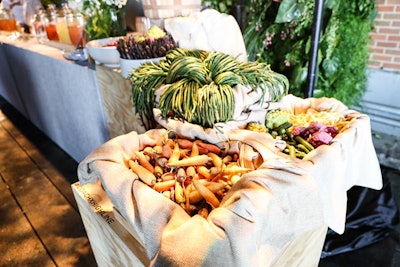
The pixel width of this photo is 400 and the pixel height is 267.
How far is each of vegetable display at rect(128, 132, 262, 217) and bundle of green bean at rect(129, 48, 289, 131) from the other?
13 cm

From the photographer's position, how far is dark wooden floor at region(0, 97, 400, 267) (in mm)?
1838

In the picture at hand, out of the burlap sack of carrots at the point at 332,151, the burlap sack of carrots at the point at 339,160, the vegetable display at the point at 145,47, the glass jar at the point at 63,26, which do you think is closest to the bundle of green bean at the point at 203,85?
the burlap sack of carrots at the point at 332,151

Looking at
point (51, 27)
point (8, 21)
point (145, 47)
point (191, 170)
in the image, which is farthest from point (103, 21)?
point (8, 21)

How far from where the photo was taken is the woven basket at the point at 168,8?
2.04m

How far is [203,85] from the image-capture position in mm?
1226

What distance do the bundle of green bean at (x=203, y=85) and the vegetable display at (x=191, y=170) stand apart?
0.13m

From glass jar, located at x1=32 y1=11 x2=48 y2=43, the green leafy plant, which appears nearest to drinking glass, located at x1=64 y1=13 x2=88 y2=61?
the green leafy plant

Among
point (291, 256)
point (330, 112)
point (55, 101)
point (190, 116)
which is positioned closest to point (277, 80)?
point (330, 112)

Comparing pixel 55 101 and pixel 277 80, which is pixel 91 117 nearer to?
pixel 55 101

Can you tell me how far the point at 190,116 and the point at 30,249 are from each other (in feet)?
5.43

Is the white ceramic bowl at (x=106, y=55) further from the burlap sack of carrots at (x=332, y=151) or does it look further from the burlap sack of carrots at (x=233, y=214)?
the burlap sack of carrots at (x=233, y=214)

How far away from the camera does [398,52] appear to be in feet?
9.09

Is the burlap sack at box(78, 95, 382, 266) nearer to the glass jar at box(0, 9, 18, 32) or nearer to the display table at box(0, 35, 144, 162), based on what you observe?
the display table at box(0, 35, 144, 162)

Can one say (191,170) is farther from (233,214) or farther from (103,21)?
(103,21)
